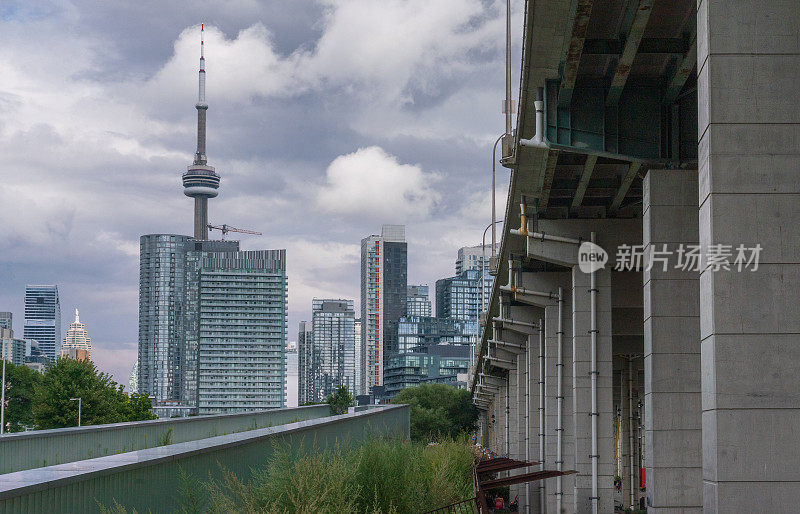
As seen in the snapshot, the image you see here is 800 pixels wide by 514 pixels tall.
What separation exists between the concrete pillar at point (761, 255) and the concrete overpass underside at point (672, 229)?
2 centimetres

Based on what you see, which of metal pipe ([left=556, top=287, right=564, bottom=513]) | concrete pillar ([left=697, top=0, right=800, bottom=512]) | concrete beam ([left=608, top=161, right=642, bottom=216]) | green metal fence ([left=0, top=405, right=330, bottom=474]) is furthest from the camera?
metal pipe ([left=556, top=287, right=564, bottom=513])

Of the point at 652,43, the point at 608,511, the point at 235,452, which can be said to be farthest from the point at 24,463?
the point at 608,511

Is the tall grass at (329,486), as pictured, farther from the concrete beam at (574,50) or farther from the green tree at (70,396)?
the green tree at (70,396)

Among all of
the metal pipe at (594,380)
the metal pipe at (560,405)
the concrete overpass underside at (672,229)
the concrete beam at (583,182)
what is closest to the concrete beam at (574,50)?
the concrete overpass underside at (672,229)

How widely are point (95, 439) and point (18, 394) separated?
79.3 metres

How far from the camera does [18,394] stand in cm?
9325

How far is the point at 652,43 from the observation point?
17.2 metres

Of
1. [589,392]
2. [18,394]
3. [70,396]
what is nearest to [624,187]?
[589,392]

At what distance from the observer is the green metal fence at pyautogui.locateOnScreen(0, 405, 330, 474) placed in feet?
56.3

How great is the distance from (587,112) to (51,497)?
44.8 ft

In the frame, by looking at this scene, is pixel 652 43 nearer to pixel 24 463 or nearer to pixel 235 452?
pixel 235 452

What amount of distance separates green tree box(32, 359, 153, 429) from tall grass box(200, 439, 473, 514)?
48006 mm

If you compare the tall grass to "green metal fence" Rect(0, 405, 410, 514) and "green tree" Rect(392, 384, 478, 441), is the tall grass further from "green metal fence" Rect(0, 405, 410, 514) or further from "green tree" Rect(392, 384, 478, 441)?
"green tree" Rect(392, 384, 478, 441)

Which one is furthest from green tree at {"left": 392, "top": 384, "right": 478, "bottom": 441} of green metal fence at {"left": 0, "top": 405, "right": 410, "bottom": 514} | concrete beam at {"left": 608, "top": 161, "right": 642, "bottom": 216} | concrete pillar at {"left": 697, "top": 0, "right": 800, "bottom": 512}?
concrete pillar at {"left": 697, "top": 0, "right": 800, "bottom": 512}
